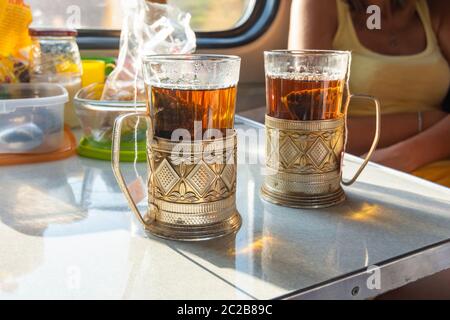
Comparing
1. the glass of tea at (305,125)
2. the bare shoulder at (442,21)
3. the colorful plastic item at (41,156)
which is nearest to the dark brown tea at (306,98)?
the glass of tea at (305,125)

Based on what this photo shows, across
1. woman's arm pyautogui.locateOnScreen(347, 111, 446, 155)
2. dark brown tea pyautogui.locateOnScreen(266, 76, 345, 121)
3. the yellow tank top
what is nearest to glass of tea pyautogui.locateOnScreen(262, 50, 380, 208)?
dark brown tea pyautogui.locateOnScreen(266, 76, 345, 121)

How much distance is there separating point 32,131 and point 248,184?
0.45 m

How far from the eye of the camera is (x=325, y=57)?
2.59 ft

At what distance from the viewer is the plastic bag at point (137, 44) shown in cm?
112

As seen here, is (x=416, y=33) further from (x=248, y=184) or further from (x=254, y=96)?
(x=248, y=184)

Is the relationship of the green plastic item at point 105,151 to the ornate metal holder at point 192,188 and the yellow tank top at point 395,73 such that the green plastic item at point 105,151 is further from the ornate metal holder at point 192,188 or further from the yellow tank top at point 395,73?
the yellow tank top at point 395,73

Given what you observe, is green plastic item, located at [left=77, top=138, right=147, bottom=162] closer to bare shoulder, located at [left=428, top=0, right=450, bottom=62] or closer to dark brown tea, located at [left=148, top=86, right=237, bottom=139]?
dark brown tea, located at [left=148, top=86, right=237, bottom=139]

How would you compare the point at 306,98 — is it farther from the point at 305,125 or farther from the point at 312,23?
the point at 312,23

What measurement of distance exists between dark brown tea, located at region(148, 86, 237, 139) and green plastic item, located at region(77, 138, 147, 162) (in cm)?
39

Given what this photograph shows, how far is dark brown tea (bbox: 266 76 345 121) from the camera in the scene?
772 mm

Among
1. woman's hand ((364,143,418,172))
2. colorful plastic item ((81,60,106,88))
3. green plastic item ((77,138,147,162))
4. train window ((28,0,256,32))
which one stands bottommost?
woman's hand ((364,143,418,172))

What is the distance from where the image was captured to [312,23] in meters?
1.54
